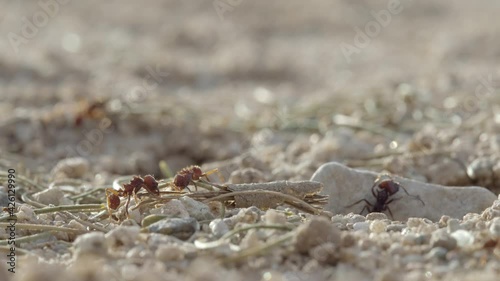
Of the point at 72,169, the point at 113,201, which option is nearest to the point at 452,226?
the point at 113,201

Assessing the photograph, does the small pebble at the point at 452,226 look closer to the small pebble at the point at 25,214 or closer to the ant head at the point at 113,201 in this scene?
the ant head at the point at 113,201

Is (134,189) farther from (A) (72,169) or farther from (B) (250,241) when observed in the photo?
(A) (72,169)

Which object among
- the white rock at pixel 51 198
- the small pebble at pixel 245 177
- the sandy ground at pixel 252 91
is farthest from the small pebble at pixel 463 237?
the white rock at pixel 51 198

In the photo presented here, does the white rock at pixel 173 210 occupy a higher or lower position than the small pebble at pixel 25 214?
lower

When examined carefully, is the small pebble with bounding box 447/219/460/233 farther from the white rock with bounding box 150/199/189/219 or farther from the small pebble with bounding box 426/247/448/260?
the white rock with bounding box 150/199/189/219

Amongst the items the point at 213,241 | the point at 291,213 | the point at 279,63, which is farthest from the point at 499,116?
the point at 279,63

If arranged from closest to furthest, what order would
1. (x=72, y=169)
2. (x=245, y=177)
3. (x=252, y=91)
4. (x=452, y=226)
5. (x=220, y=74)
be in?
(x=452, y=226), (x=245, y=177), (x=72, y=169), (x=252, y=91), (x=220, y=74)
